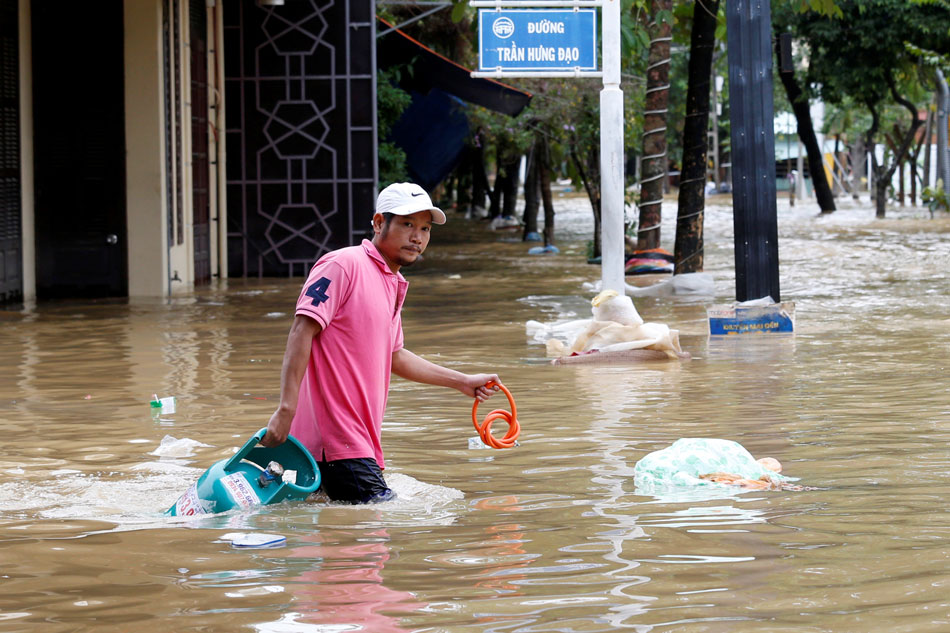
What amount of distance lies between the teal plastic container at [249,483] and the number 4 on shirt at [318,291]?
1.77 feet

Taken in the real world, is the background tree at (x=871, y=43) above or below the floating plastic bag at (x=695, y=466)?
above

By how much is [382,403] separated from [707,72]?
12.5 meters

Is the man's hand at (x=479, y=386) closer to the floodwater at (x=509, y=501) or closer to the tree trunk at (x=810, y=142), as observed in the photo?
the floodwater at (x=509, y=501)

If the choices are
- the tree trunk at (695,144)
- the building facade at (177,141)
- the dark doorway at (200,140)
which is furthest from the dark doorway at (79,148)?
the tree trunk at (695,144)

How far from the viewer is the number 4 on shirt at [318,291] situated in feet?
16.2

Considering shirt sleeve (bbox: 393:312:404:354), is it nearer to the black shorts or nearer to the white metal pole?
the black shorts

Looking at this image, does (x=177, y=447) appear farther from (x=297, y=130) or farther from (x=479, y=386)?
(x=297, y=130)

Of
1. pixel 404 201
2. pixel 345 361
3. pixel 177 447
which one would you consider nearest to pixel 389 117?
pixel 177 447

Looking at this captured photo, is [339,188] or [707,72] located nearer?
[707,72]

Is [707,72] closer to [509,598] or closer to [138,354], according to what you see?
[138,354]

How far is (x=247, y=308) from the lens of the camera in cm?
1478

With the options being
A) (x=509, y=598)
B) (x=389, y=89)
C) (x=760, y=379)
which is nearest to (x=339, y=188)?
(x=389, y=89)

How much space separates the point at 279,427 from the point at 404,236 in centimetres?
91

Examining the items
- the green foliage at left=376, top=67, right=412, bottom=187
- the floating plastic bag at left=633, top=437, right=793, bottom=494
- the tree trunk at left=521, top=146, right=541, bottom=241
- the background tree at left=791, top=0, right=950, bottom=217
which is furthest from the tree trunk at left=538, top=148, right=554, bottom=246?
the floating plastic bag at left=633, top=437, right=793, bottom=494
